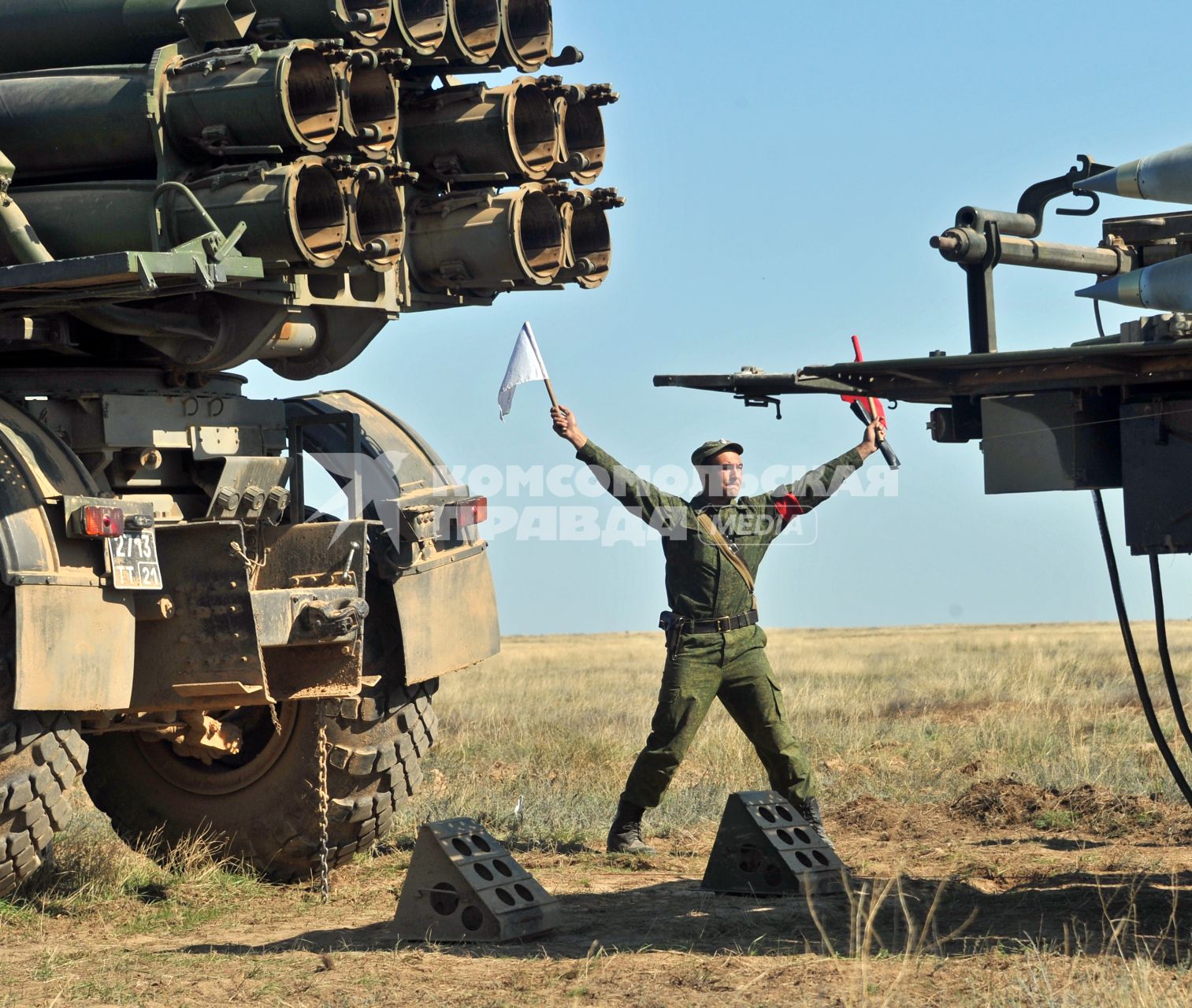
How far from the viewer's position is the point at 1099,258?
665 centimetres

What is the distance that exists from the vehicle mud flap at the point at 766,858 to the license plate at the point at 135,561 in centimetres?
271

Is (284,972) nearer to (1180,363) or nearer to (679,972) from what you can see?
(679,972)

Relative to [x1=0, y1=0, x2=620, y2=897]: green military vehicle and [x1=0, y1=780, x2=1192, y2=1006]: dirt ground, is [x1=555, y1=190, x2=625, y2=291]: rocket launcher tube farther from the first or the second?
[x1=0, y1=780, x2=1192, y2=1006]: dirt ground

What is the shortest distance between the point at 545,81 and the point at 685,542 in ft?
8.12

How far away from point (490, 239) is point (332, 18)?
114 centimetres

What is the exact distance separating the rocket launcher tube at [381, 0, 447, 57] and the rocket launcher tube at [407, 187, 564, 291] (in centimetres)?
66

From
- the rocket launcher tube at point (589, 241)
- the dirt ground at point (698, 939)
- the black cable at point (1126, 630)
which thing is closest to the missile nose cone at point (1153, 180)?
the black cable at point (1126, 630)

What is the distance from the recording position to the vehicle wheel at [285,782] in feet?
26.5

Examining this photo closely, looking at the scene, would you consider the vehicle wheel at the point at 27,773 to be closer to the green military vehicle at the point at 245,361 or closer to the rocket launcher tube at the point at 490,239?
the green military vehicle at the point at 245,361

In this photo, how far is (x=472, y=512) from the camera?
8375mm

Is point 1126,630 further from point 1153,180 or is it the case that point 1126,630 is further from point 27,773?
point 27,773

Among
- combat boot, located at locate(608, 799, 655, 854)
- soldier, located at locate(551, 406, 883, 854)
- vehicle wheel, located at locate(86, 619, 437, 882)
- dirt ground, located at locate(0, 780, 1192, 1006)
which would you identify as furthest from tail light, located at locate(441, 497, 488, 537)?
dirt ground, located at locate(0, 780, 1192, 1006)

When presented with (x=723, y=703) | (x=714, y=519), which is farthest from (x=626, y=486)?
(x=723, y=703)

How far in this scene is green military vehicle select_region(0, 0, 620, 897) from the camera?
660 centimetres
